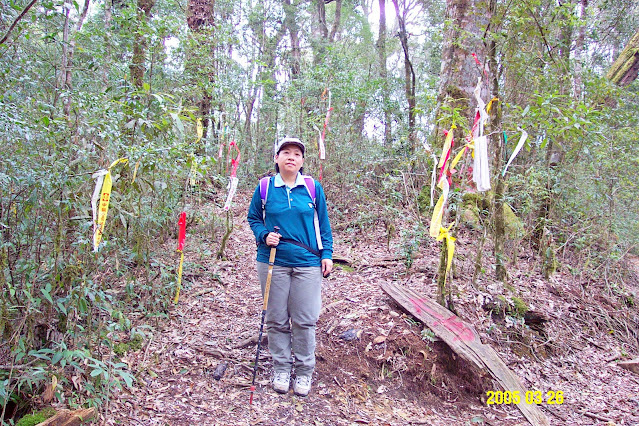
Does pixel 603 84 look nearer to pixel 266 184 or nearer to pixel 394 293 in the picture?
pixel 394 293

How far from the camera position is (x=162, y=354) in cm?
362

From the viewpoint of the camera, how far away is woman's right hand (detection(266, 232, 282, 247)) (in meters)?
3.14

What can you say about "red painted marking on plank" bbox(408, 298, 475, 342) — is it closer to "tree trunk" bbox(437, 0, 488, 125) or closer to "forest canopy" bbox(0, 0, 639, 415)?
"forest canopy" bbox(0, 0, 639, 415)

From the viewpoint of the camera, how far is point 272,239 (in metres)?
3.15

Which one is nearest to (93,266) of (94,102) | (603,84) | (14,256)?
(14,256)

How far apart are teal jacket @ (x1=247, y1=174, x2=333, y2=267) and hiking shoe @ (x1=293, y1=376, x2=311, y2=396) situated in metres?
0.93

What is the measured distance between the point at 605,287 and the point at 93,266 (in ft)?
22.6

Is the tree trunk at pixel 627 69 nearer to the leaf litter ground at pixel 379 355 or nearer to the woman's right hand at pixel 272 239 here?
the leaf litter ground at pixel 379 355

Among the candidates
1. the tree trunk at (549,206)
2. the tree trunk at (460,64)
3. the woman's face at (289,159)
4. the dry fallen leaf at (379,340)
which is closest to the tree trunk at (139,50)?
the woman's face at (289,159)

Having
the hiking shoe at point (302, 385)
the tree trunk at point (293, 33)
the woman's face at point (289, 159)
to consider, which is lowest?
the hiking shoe at point (302, 385)

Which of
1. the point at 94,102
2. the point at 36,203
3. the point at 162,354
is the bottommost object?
the point at 162,354

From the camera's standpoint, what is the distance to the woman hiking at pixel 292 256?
325 centimetres

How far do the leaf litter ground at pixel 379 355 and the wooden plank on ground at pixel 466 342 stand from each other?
0.33ft

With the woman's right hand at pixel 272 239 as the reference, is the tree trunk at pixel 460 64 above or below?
above
